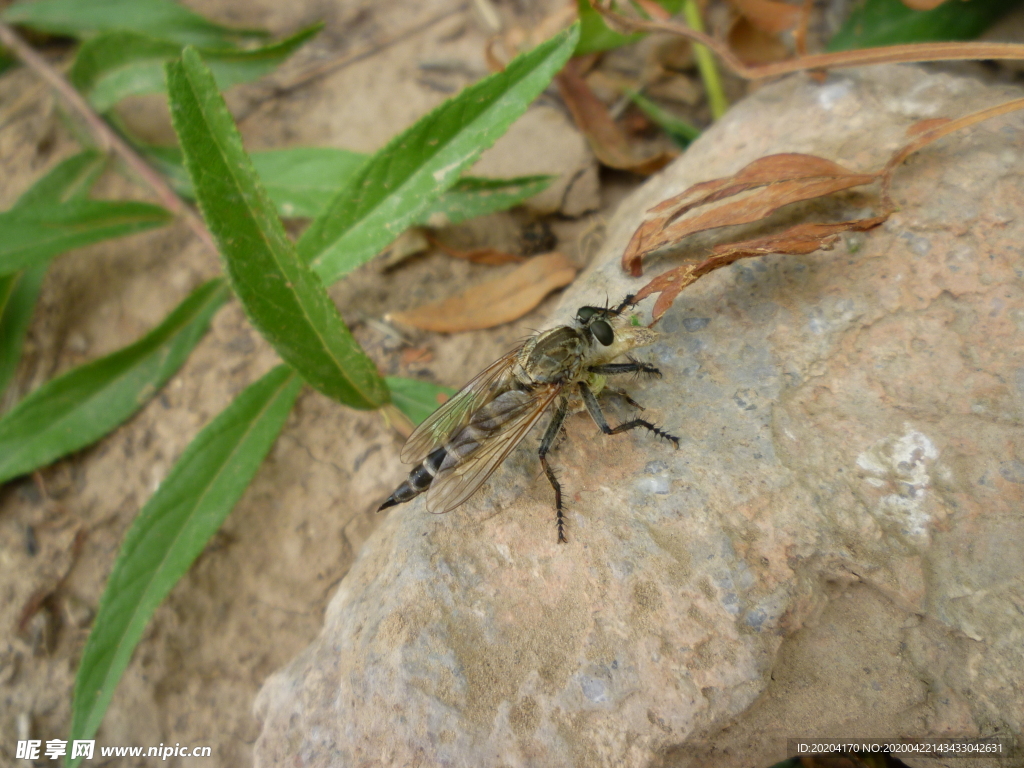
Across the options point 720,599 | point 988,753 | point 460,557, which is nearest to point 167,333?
point 460,557

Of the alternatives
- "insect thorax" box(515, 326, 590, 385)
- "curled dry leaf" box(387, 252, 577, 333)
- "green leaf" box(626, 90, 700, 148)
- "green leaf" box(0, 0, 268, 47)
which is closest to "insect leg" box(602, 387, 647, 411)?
"insect thorax" box(515, 326, 590, 385)

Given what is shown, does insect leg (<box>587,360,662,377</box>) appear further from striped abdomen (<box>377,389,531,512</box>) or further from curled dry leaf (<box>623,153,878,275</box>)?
curled dry leaf (<box>623,153,878,275</box>)

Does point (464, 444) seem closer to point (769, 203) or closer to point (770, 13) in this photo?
point (769, 203)

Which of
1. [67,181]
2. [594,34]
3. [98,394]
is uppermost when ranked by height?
[67,181]

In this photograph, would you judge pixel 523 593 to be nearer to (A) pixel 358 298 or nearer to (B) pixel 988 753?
(B) pixel 988 753

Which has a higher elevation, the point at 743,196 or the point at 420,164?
the point at 420,164

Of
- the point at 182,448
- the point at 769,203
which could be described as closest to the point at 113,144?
the point at 182,448
